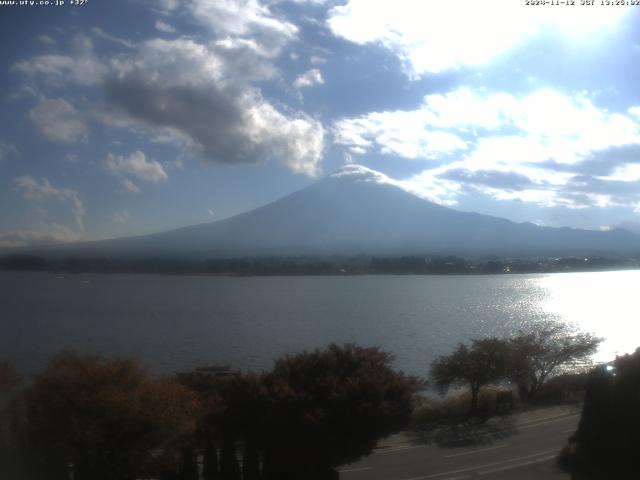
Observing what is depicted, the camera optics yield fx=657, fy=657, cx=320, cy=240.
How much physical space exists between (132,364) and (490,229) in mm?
96157

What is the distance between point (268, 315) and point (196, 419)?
21.9 metres

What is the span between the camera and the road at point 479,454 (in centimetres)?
890

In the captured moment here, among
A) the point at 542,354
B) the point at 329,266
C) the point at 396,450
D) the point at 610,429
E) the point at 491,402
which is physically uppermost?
the point at 329,266

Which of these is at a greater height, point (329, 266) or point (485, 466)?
point (329, 266)

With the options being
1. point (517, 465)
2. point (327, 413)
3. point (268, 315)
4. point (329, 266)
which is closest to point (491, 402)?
point (517, 465)

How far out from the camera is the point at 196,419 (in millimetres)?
7641

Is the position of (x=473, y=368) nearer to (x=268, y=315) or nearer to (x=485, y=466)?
(x=485, y=466)

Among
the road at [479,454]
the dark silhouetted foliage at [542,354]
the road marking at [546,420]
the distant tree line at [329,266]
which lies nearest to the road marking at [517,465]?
the road at [479,454]

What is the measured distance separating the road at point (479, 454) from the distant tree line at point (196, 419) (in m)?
1.50

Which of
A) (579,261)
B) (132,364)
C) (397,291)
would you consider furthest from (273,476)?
(579,261)

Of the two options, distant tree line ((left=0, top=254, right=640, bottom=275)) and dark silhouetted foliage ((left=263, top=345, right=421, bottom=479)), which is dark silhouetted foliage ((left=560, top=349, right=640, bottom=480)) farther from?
distant tree line ((left=0, top=254, right=640, bottom=275))

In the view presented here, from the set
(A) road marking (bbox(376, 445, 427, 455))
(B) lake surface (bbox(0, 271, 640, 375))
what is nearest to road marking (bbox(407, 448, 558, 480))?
(A) road marking (bbox(376, 445, 427, 455))

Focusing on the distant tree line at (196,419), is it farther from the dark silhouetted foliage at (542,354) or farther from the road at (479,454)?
the dark silhouetted foliage at (542,354)

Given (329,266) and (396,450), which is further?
(329,266)
